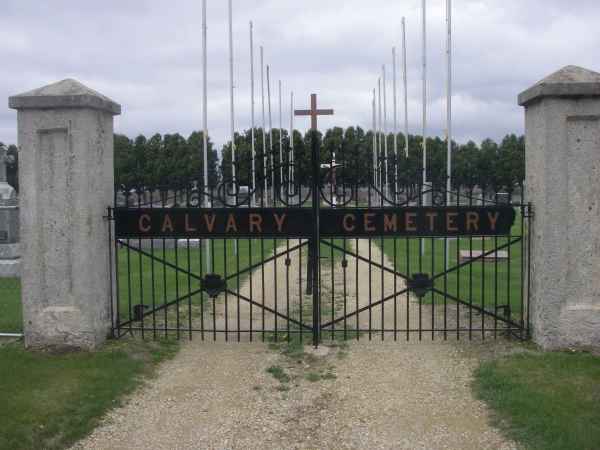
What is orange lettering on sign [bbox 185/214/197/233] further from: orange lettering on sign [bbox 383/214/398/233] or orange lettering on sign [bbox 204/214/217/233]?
orange lettering on sign [bbox 383/214/398/233]

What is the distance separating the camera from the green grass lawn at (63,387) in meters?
5.02

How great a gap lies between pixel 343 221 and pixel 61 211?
327cm

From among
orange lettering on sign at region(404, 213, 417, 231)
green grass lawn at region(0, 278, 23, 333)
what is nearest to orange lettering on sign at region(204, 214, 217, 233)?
orange lettering on sign at region(404, 213, 417, 231)

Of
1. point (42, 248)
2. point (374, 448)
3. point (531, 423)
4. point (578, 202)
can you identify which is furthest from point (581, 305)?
point (42, 248)

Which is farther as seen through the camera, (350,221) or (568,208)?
(350,221)

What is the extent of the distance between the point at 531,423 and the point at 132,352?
436 centimetres

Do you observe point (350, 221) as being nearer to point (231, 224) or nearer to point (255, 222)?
point (255, 222)

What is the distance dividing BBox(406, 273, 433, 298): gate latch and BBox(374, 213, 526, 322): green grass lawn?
20 centimetres

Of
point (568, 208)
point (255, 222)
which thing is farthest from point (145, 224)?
point (568, 208)

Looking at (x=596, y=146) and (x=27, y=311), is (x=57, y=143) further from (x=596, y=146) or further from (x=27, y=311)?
(x=596, y=146)

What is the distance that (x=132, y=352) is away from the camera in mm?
7180

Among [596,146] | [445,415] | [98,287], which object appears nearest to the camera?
[445,415]

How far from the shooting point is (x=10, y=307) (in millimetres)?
9852

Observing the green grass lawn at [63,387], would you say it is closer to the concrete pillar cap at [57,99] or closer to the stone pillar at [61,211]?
the stone pillar at [61,211]
